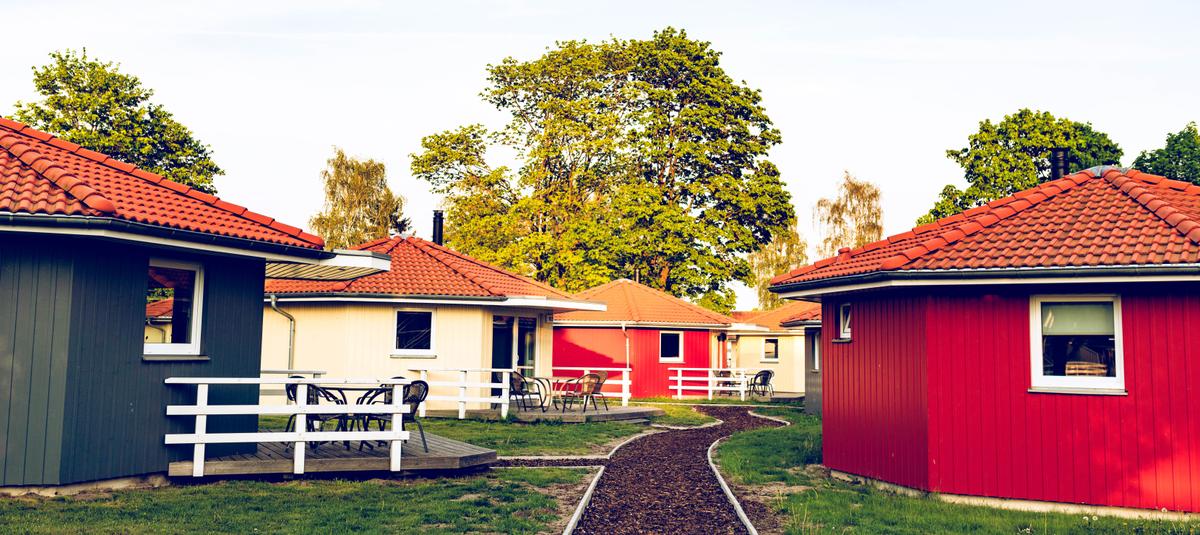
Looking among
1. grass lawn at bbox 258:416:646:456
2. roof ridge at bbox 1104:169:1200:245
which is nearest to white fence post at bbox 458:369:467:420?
grass lawn at bbox 258:416:646:456

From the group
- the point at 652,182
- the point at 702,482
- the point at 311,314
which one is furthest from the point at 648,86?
the point at 702,482

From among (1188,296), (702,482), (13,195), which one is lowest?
(702,482)

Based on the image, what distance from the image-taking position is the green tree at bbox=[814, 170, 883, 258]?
47.3m

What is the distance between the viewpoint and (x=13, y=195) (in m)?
8.68

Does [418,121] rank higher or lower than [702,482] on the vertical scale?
higher

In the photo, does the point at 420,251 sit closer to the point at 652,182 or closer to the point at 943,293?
the point at 943,293

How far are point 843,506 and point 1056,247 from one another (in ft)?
11.1

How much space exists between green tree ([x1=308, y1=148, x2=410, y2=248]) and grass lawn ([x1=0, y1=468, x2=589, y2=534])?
3697 centimetres

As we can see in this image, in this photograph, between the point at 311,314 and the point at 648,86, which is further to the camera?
the point at 648,86

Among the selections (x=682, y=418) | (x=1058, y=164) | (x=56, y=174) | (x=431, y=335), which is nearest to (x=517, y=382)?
(x=431, y=335)

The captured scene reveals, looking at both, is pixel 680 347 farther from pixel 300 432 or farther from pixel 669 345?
pixel 300 432

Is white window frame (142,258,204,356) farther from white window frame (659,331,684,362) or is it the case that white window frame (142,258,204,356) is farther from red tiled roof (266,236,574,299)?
white window frame (659,331,684,362)

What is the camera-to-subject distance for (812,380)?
24734 millimetres

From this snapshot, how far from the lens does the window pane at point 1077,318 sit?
30.6 ft
